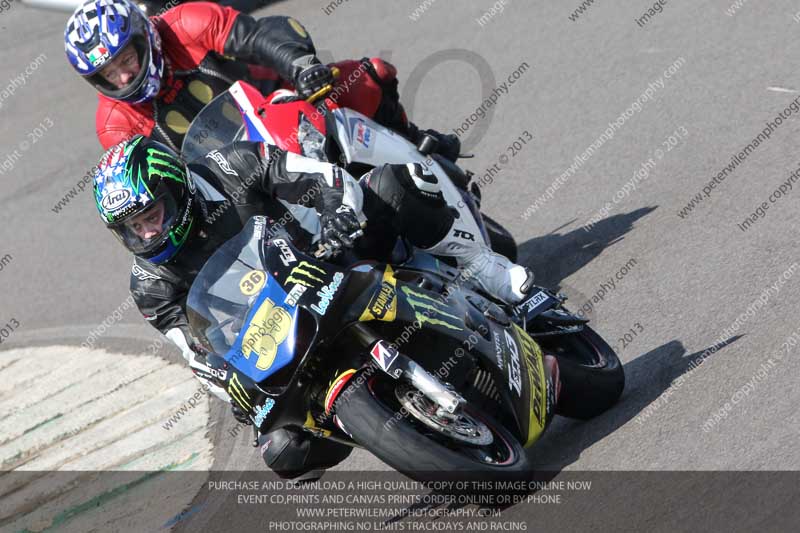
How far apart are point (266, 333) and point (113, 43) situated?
3.06m

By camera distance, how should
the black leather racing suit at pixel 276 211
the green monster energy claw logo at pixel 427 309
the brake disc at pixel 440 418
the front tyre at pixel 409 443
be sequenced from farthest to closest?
the black leather racing suit at pixel 276 211
the green monster energy claw logo at pixel 427 309
the brake disc at pixel 440 418
the front tyre at pixel 409 443

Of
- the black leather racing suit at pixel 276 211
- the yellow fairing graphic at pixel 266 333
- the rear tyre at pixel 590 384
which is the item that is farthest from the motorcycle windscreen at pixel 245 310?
the rear tyre at pixel 590 384

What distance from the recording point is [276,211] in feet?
18.8

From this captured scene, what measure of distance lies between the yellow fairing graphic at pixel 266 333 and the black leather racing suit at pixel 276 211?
88 centimetres

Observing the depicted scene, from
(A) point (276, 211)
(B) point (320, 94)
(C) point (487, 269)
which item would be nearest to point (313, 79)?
(B) point (320, 94)

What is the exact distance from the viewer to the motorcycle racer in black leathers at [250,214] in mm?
5070

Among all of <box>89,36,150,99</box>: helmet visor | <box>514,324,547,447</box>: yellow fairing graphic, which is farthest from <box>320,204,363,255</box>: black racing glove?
<box>89,36,150,99</box>: helmet visor

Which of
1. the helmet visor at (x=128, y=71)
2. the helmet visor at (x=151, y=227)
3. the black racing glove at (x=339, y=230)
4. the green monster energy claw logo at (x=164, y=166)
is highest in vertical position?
the black racing glove at (x=339, y=230)

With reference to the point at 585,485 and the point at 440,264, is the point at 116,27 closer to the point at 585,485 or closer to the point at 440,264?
the point at 440,264

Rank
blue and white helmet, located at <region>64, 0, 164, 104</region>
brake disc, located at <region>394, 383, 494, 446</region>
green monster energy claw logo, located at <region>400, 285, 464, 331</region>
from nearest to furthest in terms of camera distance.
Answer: brake disc, located at <region>394, 383, 494, 446</region>, green monster energy claw logo, located at <region>400, 285, 464, 331</region>, blue and white helmet, located at <region>64, 0, 164, 104</region>

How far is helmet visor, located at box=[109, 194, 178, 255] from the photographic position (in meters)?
5.12

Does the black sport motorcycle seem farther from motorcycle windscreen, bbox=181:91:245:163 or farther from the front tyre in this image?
motorcycle windscreen, bbox=181:91:245:163

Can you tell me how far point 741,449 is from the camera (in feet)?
15.1

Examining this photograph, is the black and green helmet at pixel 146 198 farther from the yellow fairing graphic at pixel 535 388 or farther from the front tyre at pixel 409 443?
the yellow fairing graphic at pixel 535 388
